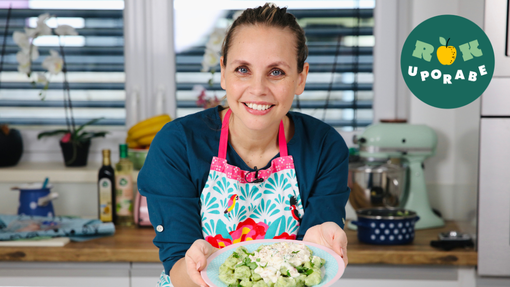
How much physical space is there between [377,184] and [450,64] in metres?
0.54

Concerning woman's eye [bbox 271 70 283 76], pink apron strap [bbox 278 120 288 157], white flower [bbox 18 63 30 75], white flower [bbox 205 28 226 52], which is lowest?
pink apron strap [bbox 278 120 288 157]

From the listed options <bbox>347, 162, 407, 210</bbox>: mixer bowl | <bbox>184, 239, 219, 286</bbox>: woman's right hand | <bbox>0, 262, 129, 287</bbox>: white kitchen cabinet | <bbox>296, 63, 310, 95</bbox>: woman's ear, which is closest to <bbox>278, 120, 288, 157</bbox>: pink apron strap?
<bbox>296, 63, 310, 95</bbox>: woman's ear

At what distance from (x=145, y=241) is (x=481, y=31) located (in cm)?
141

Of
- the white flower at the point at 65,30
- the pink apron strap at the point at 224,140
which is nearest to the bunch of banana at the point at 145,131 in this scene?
the white flower at the point at 65,30

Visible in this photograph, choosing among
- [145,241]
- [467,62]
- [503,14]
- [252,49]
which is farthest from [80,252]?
[503,14]

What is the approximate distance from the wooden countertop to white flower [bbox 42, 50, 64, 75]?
83cm

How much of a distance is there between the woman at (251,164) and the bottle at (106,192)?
2.92 ft

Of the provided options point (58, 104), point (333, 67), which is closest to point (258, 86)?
point (333, 67)

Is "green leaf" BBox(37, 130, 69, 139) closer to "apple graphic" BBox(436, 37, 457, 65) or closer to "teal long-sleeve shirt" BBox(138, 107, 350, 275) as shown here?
"teal long-sleeve shirt" BBox(138, 107, 350, 275)

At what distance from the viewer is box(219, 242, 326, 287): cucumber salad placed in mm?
957

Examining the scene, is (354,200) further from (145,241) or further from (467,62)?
(145,241)

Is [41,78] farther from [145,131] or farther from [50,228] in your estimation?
[50,228]

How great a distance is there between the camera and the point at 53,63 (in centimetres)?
227

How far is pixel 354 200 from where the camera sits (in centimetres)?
205
